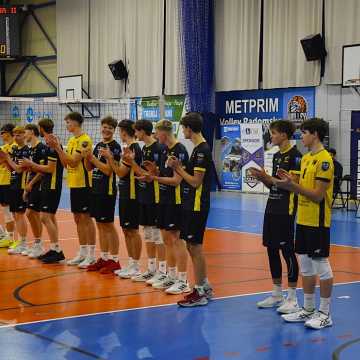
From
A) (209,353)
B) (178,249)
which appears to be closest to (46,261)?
(178,249)

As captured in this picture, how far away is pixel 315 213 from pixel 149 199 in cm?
236

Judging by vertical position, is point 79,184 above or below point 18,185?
above

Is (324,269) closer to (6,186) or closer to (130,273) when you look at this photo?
(130,273)

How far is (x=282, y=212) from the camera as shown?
619cm

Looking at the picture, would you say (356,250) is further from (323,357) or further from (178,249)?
(323,357)

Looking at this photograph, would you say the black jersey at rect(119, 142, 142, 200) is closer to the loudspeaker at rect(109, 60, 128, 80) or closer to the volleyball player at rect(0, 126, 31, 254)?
the volleyball player at rect(0, 126, 31, 254)

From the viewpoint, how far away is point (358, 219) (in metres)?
13.9

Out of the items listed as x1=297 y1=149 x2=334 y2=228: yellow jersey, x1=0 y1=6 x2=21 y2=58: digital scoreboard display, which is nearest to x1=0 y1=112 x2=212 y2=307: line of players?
x1=297 y1=149 x2=334 y2=228: yellow jersey

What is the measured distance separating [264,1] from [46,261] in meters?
12.6

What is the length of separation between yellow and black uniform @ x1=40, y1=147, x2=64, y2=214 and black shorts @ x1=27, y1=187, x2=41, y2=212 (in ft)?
0.83

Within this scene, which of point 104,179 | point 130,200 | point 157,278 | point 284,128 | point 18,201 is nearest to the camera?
point 284,128

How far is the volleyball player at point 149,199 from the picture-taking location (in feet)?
24.5

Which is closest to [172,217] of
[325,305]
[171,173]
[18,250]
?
[171,173]

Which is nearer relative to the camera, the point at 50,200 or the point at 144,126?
the point at 144,126
